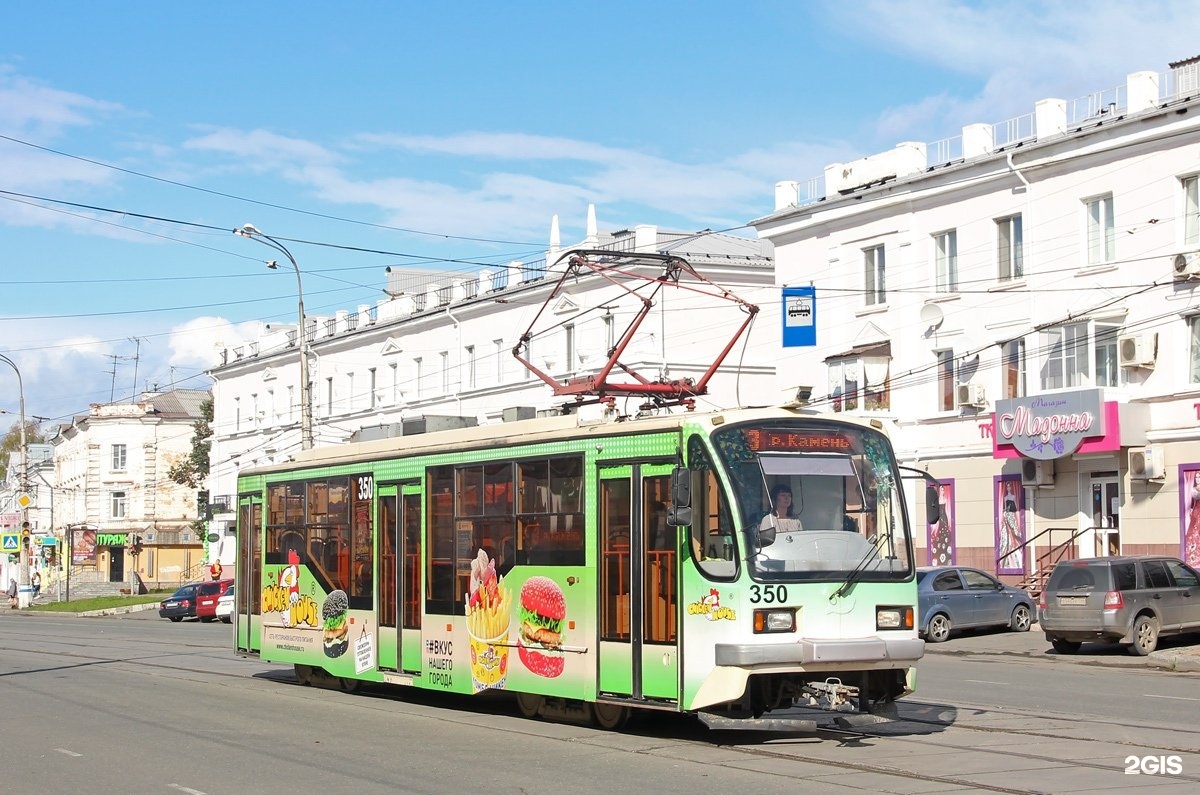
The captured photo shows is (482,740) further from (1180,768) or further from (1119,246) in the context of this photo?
(1119,246)

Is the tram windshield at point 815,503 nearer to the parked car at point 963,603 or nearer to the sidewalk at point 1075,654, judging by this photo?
the sidewalk at point 1075,654

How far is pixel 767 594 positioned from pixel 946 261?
2772 cm

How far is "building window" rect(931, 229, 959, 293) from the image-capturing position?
38594 millimetres

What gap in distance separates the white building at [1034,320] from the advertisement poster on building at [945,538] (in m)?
0.07

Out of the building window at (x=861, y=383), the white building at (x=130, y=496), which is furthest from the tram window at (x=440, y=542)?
the white building at (x=130, y=496)

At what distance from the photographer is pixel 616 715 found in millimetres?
14555

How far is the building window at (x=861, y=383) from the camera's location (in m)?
40.5

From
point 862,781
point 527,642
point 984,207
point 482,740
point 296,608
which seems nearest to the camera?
point 862,781

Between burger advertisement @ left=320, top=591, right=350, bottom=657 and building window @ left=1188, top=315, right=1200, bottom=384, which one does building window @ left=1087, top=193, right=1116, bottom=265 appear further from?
burger advertisement @ left=320, top=591, right=350, bottom=657

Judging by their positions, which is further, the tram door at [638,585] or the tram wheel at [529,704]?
the tram wheel at [529,704]

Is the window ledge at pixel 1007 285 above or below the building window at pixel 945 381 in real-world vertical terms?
above

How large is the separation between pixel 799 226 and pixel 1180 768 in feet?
108

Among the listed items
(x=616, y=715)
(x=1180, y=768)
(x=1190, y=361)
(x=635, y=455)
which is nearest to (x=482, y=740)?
(x=616, y=715)

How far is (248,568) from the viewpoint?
2191cm
